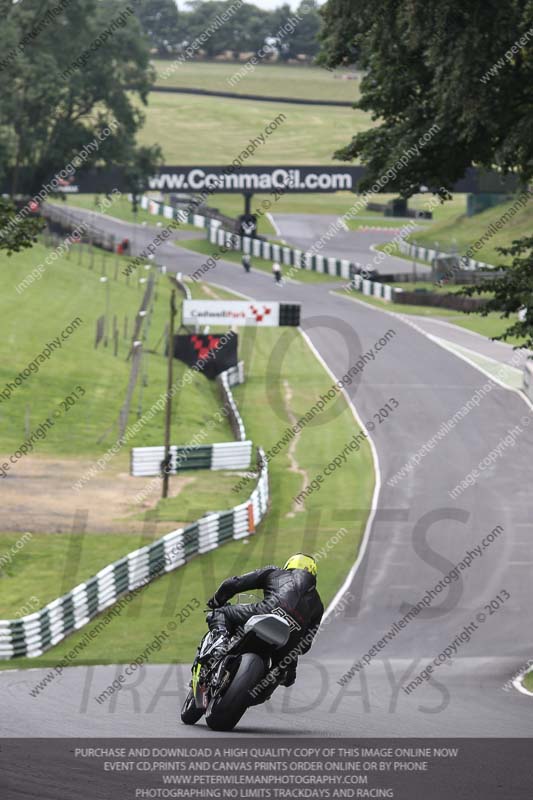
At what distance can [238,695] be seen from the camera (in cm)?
1062

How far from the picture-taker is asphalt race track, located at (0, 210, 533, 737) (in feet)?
40.3

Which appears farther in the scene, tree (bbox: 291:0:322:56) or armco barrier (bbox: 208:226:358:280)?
tree (bbox: 291:0:322:56)

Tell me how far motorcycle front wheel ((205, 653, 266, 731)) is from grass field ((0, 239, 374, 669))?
953cm

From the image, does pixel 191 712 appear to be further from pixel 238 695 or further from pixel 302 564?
pixel 302 564

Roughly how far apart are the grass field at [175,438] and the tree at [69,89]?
12406 millimetres

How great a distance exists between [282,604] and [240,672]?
699mm

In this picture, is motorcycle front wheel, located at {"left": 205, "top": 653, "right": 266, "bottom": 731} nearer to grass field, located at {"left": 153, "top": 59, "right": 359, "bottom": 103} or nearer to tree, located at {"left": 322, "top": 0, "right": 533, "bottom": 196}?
tree, located at {"left": 322, "top": 0, "right": 533, "bottom": 196}

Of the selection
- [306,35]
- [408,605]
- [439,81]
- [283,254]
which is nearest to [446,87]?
[439,81]

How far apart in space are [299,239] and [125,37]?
2305 cm

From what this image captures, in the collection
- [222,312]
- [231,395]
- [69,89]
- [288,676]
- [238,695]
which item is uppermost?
[69,89]

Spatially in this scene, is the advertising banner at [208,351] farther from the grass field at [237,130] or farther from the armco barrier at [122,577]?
the grass field at [237,130]

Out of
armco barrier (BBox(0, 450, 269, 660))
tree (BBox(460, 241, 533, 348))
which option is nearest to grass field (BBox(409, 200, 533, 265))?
armco barrier (BBox(0, 450, 269, 660))

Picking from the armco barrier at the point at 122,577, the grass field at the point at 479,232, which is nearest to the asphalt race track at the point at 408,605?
the armco barrier at the point at 122,577

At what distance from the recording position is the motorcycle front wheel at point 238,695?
34.8 ft
